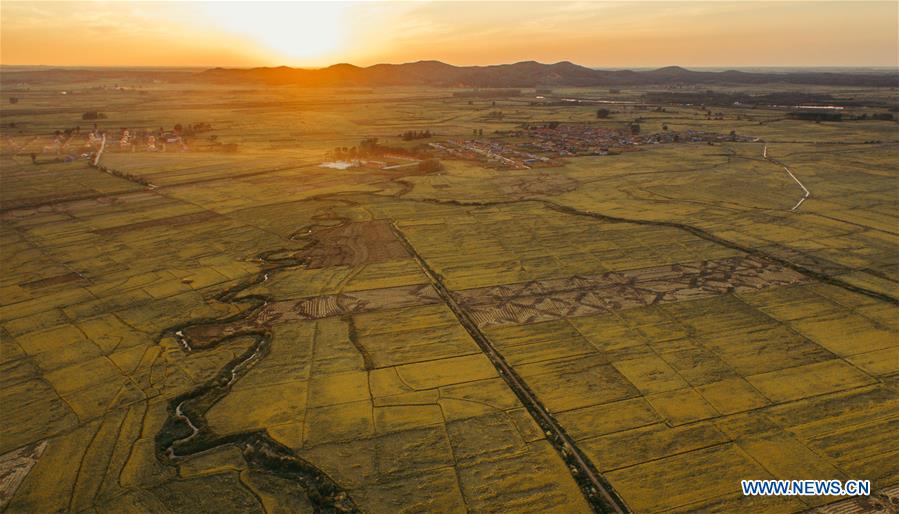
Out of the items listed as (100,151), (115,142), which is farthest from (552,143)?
(115,142)

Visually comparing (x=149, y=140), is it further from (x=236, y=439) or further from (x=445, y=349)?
(x=236, y=439)

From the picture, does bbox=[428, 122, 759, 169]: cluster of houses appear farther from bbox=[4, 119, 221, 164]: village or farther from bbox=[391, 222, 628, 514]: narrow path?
bbox=[391, 222, 628, 514]: narrow path

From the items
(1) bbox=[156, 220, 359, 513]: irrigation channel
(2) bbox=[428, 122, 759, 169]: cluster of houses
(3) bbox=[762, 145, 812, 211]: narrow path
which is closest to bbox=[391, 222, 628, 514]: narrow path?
(1) bbox=[156, 220, 359, 513]: irrigation channel

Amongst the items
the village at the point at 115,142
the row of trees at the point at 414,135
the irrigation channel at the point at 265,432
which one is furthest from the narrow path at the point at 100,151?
the irrigation channel at the point at 265,432

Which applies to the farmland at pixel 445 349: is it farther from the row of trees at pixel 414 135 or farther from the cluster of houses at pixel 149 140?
the row of trees at pixel 414 135

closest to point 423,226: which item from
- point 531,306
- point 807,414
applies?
point 531,306

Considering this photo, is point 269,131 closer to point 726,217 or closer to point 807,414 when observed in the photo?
→ point 726,217
